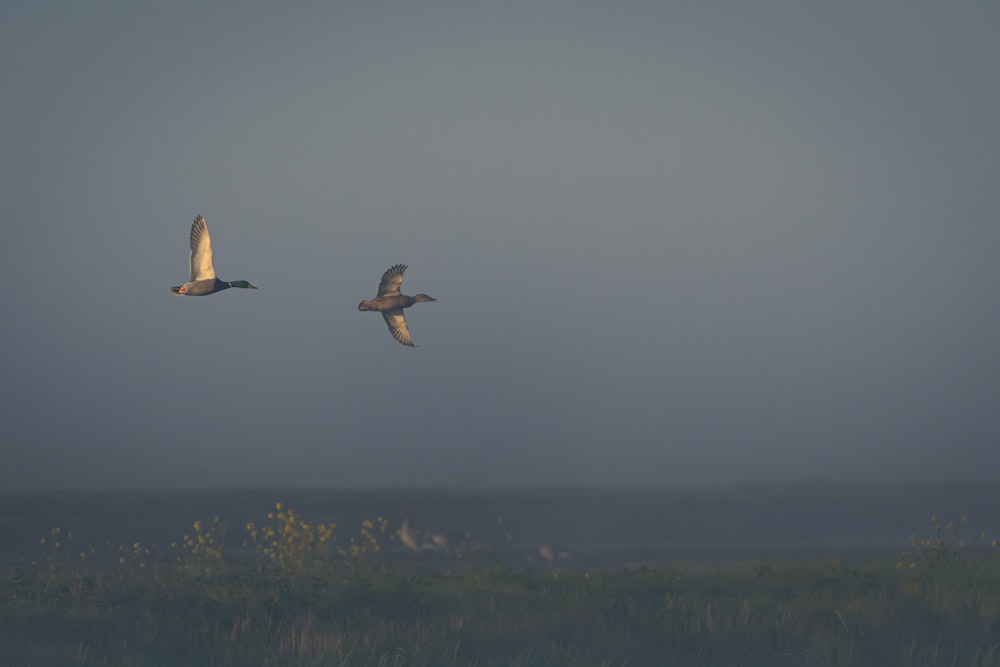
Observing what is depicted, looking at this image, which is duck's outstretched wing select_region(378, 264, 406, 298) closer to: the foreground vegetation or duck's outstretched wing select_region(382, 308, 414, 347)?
duck's outstretched wing select_region(382, 308, 414, 347)

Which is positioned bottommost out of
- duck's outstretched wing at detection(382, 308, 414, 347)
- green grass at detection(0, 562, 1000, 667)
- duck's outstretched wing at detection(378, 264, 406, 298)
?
green grass at detection(0, 562, 1000, 667)

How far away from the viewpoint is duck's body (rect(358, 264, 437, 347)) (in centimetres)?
1891

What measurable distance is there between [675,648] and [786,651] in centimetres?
140

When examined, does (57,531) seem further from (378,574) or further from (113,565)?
(378,574)

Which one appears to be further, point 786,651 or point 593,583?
point 593,583

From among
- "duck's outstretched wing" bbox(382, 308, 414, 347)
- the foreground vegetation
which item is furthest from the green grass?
"duck's outstretched wing" bbox(382, 308, 414, 347)

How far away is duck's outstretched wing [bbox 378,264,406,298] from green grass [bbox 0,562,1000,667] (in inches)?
178

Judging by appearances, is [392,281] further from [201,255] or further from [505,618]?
[505,618]

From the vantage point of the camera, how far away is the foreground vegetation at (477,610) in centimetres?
1478

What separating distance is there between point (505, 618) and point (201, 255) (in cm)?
698

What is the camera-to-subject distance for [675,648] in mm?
15539

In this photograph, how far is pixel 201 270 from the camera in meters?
18.0

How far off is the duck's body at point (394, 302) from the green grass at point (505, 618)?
3.89 metres

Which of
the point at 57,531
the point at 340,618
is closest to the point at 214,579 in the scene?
the point at 340,618
